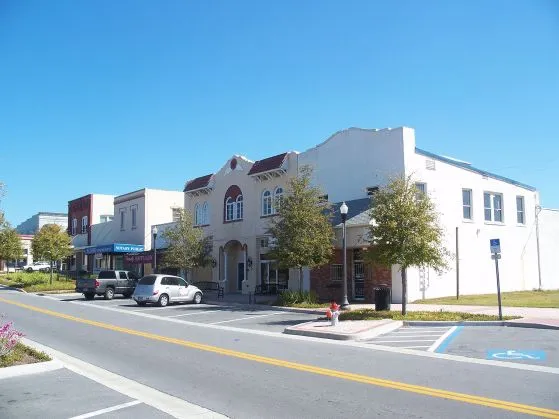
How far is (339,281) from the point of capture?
27062 millimetres

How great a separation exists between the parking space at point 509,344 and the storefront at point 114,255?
1374 inches

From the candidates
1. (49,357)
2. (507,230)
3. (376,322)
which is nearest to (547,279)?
(507,230)

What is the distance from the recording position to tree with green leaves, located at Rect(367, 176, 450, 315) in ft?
62.5

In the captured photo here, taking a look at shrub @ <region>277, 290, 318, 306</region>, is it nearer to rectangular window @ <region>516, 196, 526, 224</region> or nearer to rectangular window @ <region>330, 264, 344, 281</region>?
rectangular window @ <region>330, 264, 344, 281</region>

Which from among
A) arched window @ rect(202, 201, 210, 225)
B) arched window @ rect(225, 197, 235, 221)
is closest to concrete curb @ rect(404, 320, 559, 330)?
arched window @ rect(225, 197, 235, 221)

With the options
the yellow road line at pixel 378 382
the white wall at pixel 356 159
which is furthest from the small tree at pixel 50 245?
the yellow road line at pixel 378 382

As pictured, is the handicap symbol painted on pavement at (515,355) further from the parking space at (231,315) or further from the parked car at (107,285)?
the parked car at (107,285)

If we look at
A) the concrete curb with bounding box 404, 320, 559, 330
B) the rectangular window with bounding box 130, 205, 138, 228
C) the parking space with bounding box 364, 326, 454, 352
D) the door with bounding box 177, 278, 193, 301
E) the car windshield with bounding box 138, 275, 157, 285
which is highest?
the rectangular window with bounding box 130, 205, 138, 228

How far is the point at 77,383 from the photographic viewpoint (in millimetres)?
9047

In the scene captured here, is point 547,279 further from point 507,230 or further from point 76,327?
point 76,327

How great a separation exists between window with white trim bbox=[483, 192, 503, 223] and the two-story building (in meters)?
0.06

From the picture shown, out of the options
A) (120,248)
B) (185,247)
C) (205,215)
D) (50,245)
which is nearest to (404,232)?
(185,247)

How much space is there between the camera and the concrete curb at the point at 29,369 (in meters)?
9.44

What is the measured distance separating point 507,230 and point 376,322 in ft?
54.3
